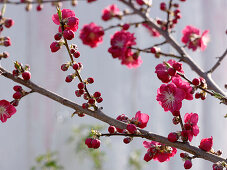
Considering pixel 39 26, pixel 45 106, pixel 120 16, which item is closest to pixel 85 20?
pixel 39 26

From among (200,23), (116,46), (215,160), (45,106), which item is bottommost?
(215,160)

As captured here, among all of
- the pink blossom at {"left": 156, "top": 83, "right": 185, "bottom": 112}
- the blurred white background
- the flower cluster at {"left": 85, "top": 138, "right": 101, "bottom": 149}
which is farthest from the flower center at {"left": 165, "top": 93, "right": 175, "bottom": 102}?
the blurred white background

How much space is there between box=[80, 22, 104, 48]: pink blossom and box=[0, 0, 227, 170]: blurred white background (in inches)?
35.5

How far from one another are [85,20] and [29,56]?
1.12ft

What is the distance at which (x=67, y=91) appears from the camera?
5.91ft

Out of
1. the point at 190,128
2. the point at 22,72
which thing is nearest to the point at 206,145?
the point at 190,128

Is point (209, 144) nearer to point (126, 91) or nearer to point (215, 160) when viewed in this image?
point (215, 160)

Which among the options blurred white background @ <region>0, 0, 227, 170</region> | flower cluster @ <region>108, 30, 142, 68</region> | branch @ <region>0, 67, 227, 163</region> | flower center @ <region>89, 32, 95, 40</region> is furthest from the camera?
blurred white background @ <region>0, 0, 227, 170</region>

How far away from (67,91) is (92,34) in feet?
3.34

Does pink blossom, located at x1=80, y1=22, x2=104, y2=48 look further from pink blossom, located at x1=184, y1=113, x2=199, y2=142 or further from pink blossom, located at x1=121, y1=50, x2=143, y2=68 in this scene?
pink blossom, located at x1=184, y1=113, x2=199, y2=142

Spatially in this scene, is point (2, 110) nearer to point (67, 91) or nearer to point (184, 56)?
point (184, 56)

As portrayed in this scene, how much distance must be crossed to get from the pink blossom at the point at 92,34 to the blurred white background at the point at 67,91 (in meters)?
0.90

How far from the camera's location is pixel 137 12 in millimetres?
730

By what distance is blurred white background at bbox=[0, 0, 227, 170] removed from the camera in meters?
1.71
